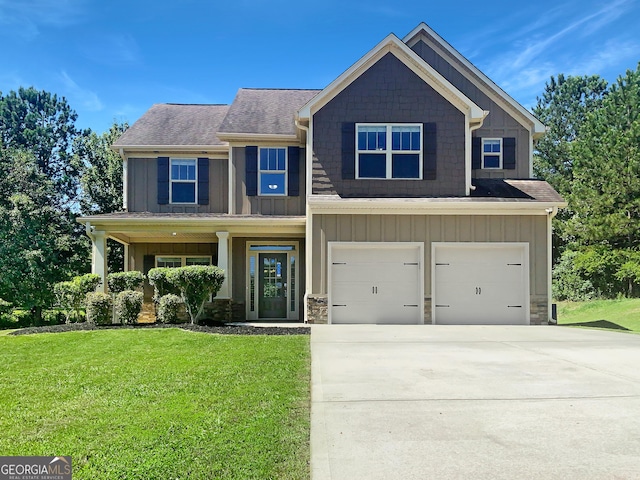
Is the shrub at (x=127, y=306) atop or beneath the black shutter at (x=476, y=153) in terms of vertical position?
beneath

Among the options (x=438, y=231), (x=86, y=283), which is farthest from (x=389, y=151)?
(x=86, y=283)

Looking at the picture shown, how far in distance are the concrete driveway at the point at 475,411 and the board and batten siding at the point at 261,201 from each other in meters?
6.73

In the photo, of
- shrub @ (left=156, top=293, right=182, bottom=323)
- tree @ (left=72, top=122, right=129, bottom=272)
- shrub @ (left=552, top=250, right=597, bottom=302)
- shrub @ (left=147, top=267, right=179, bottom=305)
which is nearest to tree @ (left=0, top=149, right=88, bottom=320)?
tree @ (left=72, top=122, right=129, bottom=272)

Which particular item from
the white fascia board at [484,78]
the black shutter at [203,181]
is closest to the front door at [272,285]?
the black shutter at [203,181]

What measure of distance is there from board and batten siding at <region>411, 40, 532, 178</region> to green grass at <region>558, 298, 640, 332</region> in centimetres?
511

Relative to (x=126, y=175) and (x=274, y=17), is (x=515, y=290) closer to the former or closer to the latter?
(x=274, y=17)

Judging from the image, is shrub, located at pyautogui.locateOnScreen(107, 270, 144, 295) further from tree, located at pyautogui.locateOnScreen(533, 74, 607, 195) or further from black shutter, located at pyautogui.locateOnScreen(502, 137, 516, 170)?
tree, located at pyautogui.locateOnScreen(533, 74, 607, 195)

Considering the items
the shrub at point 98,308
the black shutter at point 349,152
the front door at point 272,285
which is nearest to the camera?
the shrub at point 98,308

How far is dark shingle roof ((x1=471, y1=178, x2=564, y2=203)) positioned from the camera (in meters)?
14.1

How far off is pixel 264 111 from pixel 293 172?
2.97 m

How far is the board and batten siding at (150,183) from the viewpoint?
1623 centimetres

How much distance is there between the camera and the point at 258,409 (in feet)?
17.1

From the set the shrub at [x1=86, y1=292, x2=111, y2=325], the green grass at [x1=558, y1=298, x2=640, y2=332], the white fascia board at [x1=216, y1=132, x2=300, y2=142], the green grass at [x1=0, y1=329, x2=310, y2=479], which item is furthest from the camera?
the green grass at [x1=558, y1=298, x2=640, y2=332]

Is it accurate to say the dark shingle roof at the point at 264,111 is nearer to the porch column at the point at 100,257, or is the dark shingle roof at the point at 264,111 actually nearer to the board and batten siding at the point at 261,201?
the board and batten siding at the point at 261,201
